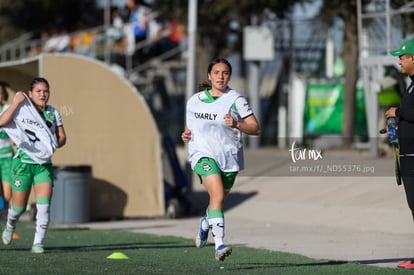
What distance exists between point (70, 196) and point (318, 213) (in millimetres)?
4326

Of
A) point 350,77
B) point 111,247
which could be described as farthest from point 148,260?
point 350,77

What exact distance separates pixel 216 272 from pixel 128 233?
19.1ft

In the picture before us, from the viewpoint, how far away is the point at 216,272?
996 cm

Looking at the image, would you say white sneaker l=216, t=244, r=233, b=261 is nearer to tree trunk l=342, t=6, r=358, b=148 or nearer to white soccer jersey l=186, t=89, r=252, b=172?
white soccer jersey l=186, t=89, r=252, b=172

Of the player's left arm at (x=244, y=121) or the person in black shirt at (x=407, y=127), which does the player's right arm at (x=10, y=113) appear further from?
the person in black shirt at (x=407, y=127)

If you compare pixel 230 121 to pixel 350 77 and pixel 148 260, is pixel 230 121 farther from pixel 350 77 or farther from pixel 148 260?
pixel 350 77

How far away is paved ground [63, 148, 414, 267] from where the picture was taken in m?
12.9

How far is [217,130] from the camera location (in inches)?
404

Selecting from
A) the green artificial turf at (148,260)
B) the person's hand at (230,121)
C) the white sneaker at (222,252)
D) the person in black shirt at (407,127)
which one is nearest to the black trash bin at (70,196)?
the green artificial turf at (148,260)

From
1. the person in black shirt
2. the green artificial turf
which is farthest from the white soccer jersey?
the person in black shirt

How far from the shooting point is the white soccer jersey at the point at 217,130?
10234mm

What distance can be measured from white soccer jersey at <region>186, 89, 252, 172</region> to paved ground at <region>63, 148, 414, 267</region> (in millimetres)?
2076

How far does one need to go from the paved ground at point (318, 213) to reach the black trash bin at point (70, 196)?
45cm

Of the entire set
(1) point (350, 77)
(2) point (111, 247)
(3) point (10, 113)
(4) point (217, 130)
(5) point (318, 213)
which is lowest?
(5) point (318, 213)
